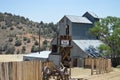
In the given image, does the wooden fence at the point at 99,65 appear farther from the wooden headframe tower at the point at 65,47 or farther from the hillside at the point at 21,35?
the hillside at the point at 21,35

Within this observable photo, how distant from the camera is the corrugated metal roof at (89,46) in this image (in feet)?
157

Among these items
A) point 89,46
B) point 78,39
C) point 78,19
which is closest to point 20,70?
point 89,46

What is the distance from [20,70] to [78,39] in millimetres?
33577

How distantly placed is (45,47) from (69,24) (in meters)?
41.9

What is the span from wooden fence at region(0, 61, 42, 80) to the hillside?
71.0 metres

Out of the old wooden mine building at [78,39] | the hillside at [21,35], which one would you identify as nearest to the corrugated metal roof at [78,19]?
the old wooden mine building at [78,39]

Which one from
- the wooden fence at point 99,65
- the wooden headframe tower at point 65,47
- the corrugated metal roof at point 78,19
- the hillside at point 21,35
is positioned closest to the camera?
the wooden fence at point 99,65

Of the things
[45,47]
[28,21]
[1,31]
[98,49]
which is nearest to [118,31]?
[98,49]

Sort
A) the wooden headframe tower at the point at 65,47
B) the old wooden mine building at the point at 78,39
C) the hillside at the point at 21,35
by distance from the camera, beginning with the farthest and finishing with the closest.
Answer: the hillside at the point at 21,35, the old wooden mine building at the point at 78,39, the wooden headframe tower at the point at 65,47

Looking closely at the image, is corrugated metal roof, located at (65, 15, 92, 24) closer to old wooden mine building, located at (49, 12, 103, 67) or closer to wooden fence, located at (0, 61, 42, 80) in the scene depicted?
old wooden mine building, located at (49, 12, 103, 67)

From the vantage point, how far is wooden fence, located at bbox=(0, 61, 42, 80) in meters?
17.0

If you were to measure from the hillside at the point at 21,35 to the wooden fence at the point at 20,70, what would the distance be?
233 feet

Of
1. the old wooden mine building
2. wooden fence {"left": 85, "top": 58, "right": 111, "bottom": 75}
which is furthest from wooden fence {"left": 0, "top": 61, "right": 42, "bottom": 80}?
the old wooden mine building

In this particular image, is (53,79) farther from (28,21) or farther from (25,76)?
(28,21)
